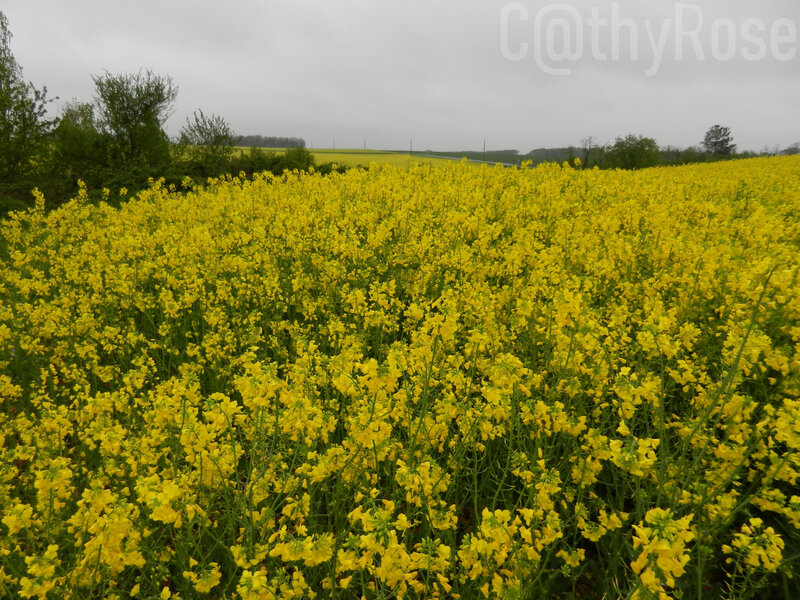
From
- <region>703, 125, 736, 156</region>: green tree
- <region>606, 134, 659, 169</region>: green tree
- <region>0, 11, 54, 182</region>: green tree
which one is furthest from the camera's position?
<region>703, 125, 736, 156</region>: green tree

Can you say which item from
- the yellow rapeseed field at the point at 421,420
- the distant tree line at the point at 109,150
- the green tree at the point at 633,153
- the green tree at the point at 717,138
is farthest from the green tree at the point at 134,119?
the green tree at the point at 717,138

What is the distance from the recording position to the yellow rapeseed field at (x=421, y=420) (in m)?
1.73

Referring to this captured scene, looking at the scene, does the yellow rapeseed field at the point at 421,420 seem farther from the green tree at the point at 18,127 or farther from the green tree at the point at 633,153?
the green tree at the point at 633,153

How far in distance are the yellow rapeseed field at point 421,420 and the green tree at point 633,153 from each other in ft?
101

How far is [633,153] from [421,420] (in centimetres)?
3975

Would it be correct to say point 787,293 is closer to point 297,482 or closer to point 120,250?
point 297,482

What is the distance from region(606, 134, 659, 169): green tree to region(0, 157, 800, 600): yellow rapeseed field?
30752 mm

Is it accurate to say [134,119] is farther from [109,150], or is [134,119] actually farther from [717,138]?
[717,138]

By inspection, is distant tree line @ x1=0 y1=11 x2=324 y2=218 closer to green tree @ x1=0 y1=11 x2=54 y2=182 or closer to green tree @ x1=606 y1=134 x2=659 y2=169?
green tree @ x1=0 y1=11 x2=54 y2=182

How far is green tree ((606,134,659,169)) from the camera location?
34031 mm

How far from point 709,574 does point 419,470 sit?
1.91 meters

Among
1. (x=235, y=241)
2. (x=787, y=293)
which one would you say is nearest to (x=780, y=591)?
(x=787, y=293)

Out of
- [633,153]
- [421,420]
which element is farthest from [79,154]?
[633,153]

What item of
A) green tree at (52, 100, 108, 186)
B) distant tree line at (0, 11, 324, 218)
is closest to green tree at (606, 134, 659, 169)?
distant tree line at (0, 11, 324, 218)
